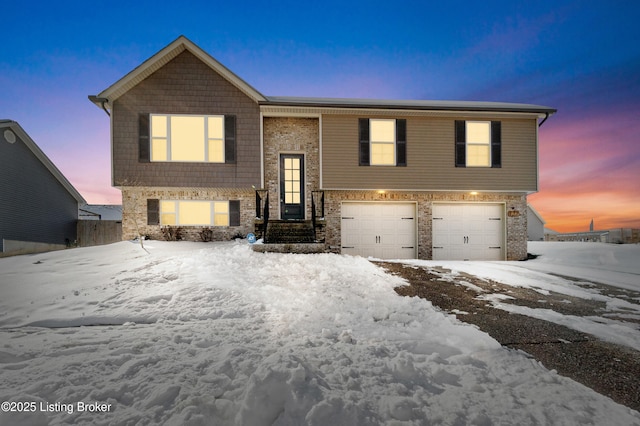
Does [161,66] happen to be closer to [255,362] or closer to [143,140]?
[143,140]

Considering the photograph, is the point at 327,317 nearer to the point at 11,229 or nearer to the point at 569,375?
the point at 569,375

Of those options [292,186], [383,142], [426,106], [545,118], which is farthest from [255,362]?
[545,118]

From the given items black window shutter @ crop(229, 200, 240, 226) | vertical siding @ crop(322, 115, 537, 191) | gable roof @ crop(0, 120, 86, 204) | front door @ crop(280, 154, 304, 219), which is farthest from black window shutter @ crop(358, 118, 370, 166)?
gable roof @ crop(0, 120, 86, 204)

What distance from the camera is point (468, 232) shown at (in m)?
10.7

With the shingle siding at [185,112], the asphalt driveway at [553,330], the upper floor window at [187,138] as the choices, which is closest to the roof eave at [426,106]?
the shingle siding at [185,112]

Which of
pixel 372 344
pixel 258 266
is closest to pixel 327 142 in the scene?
pixel 258 266

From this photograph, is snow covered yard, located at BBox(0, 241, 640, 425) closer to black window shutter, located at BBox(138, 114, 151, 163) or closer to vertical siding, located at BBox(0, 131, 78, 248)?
black window shutter, located at BBox(138, 114, 151, 163)

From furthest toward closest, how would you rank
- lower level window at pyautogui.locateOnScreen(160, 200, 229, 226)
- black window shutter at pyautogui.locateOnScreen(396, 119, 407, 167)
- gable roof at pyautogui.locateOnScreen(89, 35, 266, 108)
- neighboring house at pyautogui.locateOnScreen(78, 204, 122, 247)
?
1. neighboring house at pyautogui.locateOnScreen(78, 204, 122, 247)
2. black window shutter at pyautogui.locateOnScreen(396, 119, 407, 167)
3. lower level window at pyautogui.locateOnScreen(160, 200, 229, 226)
4. gable roof at pyautogui.locateOnScreen(89, 35, 266, 108)

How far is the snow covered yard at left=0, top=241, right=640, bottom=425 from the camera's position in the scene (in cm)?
192

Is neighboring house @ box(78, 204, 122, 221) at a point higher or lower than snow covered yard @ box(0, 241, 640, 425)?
higher

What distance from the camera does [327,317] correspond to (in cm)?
372

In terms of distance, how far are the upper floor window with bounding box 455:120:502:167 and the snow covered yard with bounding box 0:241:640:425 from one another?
27.2ft

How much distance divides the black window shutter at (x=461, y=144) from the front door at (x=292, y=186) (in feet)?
20.8

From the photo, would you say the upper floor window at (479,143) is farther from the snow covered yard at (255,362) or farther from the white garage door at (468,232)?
the snow covered yard at (255,362)
